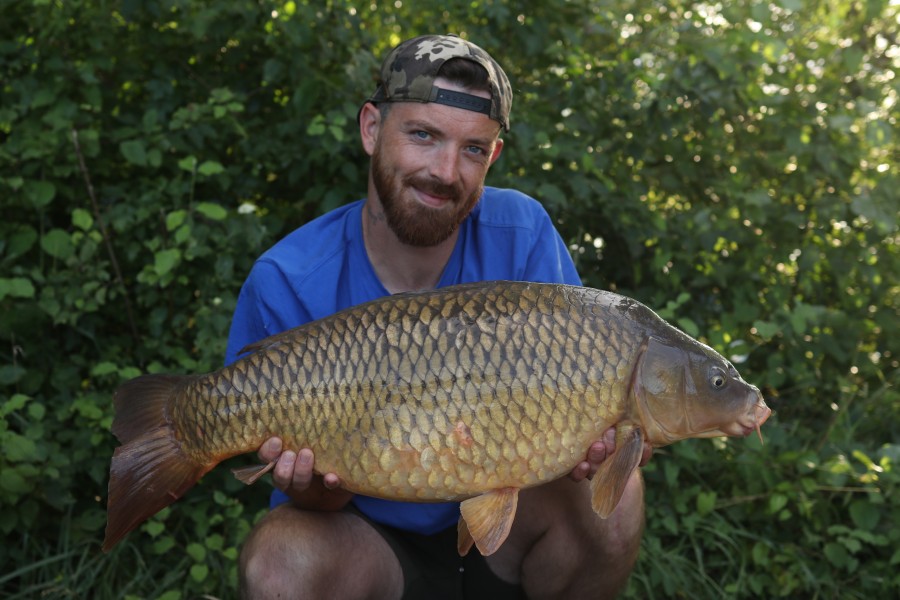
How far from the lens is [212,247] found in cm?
267

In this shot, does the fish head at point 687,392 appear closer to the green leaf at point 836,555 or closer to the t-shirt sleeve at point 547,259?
the t-shirt sleeve at point 547,259

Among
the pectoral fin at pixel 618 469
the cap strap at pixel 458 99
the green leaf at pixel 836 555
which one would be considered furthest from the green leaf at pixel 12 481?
the green leaf at pixel 836 555

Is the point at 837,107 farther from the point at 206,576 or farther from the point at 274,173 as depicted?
the point at 206,576

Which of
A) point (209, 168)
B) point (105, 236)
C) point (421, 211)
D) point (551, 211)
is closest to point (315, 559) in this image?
point (421, 211)

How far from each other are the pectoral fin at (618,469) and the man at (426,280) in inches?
10.4

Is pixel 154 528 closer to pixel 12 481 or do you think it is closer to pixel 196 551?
pixel 196 551

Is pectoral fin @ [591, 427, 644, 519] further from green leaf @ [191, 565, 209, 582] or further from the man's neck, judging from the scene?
green leaf @ [191, 565, 209, 582]

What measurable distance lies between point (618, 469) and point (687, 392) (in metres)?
Answer: 0.16

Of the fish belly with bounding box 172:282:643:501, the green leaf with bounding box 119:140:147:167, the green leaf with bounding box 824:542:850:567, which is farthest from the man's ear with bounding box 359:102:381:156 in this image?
the green leaf with bounding box 824:542:850:567

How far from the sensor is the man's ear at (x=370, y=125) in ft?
6.68

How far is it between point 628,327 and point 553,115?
162 centimetres

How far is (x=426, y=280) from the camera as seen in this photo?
2.00 meters

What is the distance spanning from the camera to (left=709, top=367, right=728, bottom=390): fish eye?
1571 millimetres

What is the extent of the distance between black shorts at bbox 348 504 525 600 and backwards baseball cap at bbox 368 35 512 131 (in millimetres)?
782
